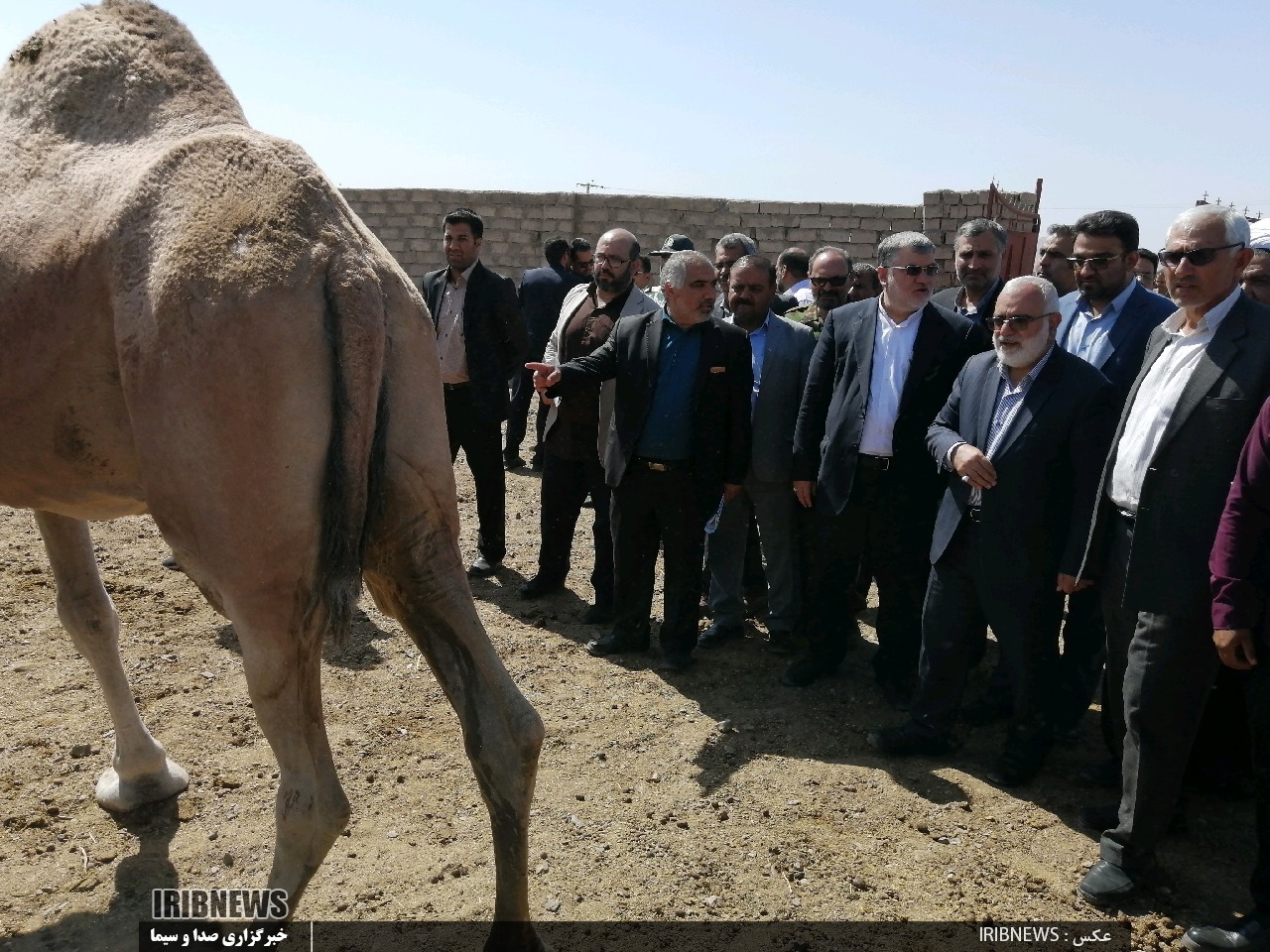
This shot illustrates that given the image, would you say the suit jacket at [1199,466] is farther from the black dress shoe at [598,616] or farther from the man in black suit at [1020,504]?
the black dress shoe at [598,616]

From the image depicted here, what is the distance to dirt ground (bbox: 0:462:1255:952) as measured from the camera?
332cm

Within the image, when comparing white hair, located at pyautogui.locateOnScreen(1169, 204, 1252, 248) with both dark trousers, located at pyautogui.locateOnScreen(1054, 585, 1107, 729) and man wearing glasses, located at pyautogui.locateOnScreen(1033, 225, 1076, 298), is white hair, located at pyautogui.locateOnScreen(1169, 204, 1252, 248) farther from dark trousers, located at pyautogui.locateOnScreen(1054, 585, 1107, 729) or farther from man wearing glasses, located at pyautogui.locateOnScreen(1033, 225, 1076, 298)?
man wearing glasses, located at pyautogui.locateOnScreen(1033, 225, 1076, 298)

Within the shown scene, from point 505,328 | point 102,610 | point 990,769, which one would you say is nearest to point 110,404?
point 102,610

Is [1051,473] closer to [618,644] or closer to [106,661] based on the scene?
[618,644]

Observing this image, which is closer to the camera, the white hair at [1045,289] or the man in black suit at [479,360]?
the white hair at [1045,289]

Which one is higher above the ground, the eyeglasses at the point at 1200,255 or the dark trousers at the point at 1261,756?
the eyeglasses at the point at 1200,255

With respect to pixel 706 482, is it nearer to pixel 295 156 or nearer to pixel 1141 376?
pixel 1141 376

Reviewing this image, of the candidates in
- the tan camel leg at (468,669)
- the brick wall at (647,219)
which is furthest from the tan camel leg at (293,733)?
the brick wall at (647,219)

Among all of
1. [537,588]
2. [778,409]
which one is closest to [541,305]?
[537,588]

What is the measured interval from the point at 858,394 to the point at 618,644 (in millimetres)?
1898

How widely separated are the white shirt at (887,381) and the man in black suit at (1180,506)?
1380 mm

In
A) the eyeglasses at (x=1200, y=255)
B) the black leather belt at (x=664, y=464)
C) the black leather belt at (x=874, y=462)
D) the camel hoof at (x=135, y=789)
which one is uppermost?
the eyeglasses at (x=1200, y=255)

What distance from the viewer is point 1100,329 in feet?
15.6

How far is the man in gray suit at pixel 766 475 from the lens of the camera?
215 inches
